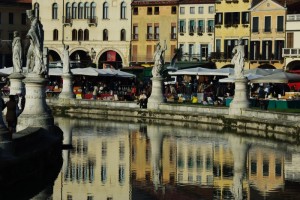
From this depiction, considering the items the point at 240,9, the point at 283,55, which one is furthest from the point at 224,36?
the point at 283,55

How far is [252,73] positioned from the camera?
64.2 metres

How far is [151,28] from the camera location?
328ft

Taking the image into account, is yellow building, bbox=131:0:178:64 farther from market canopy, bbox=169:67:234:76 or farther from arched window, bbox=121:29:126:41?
market canopy, bbox=169:67:234:76

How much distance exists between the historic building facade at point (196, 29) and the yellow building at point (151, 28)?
100 cm

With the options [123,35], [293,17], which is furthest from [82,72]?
[123,35]

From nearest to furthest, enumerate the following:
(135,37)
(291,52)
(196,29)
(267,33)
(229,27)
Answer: (291,52) < (267,33) < (229,27) < (196,29) < (135,37)

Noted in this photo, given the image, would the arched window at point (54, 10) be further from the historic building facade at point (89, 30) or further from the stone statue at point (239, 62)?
the stone statue at point (239, 62)

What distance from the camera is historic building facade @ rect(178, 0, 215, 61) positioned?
95.8 meters

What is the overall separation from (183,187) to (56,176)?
3.84 m

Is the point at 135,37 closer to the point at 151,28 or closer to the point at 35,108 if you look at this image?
the point at 151,28

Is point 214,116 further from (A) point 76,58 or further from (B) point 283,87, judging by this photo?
(A) point 76,58

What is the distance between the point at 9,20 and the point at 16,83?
239 ft

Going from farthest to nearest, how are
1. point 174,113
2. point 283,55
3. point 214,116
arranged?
point 283,55 → point 174,113 → point 214,116

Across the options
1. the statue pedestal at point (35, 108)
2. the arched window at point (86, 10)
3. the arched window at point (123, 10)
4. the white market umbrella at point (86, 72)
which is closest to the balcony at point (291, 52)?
the arched window at point (123, 10)
